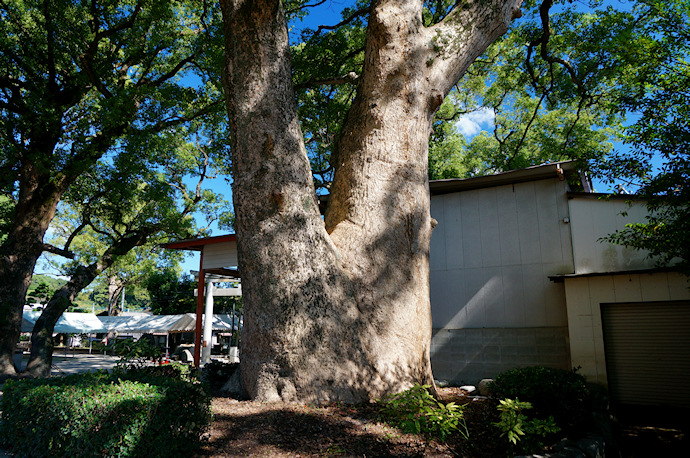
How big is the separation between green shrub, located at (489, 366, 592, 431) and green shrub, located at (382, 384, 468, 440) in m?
1.80

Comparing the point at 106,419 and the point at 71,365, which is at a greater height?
the point at 106,419

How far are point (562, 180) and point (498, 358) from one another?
4.12 m

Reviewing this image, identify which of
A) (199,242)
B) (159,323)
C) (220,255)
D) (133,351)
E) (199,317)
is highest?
(199,242)

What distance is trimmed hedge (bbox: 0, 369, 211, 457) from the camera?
10.4 ft

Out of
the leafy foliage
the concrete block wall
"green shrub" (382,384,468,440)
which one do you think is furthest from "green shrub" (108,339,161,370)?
the leafy foliage

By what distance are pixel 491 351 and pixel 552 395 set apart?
4007 mm

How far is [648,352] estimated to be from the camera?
26.5 feet

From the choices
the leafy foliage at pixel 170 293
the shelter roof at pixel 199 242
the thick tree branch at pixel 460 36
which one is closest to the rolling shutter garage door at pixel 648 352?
the thick tree branch at pixel 460 36

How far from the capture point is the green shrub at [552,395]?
5.34 m

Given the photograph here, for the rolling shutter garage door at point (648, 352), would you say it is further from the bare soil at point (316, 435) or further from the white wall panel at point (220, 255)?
the white wall panel at point (220, 255)

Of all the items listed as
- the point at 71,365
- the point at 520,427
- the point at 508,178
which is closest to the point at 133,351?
the point at 520,427

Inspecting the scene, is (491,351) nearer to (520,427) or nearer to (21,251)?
(520,427)

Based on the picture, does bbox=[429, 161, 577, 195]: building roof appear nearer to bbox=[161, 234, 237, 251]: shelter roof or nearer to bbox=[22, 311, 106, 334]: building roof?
bbox=[161, 234, 237, 251]: shelter roof

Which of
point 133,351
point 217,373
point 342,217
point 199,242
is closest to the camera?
point 133,351
